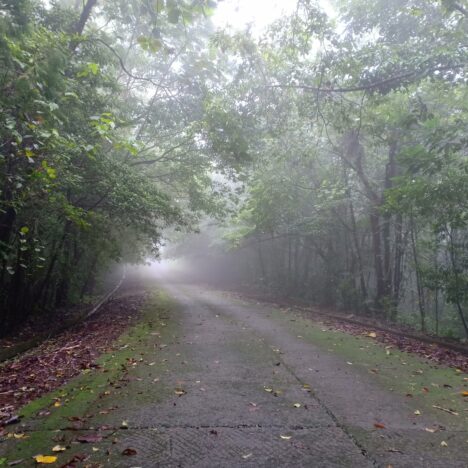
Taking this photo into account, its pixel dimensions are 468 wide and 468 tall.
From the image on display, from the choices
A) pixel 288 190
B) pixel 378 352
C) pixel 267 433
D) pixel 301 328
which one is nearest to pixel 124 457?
pixel 267 433

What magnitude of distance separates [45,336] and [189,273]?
124 ft

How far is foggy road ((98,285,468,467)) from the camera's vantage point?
11.6ft

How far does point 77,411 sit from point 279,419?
2.26m

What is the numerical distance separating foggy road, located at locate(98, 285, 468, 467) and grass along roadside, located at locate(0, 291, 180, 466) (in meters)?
0.38

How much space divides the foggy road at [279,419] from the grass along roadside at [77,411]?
1.24 ft

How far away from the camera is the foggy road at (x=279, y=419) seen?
11.6 ft

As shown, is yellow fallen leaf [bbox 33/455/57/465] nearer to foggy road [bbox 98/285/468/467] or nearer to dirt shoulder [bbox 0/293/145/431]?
foggy road [bbox 98/285/468/467]

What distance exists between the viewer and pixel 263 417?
4.38 meters

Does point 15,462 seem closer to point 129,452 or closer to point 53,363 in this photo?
point 129,452

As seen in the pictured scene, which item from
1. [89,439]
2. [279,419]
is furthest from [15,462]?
[279,419]

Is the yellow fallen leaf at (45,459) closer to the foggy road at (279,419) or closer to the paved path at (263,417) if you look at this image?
the paved path at (263,417)

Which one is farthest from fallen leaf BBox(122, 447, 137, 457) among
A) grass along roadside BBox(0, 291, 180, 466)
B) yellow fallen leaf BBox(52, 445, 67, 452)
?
yellow fallen leaf BBox(52, 445, 67, 452)

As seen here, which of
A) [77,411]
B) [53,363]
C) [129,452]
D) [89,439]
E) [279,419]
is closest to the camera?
[129,452]

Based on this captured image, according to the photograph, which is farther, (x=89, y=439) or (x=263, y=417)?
(x=263, y=417)
